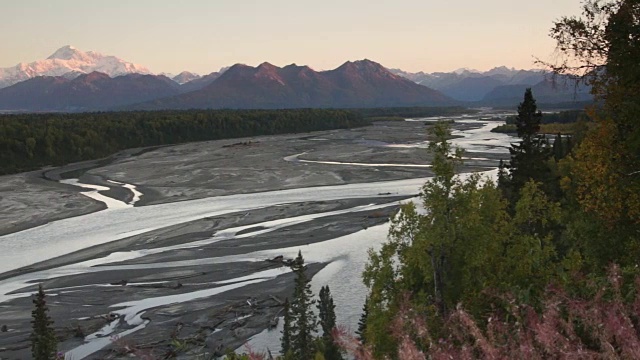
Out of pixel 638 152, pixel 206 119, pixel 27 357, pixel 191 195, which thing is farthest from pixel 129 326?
pixel 206 119

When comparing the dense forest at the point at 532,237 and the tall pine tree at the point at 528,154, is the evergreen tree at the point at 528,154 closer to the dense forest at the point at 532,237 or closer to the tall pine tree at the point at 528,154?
the tall pine tree at the point at 528,154

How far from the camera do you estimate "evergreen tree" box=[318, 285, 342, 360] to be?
26.1 metres

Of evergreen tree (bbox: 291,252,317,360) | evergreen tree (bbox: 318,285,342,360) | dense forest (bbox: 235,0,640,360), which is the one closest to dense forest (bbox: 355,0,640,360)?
dense forest (bbox: 235,0,640,360)

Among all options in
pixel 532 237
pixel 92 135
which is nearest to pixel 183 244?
pixel 532 237

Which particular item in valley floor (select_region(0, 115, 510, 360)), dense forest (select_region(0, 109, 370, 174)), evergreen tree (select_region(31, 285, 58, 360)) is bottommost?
valley floor (select_region(0, 115, 510, 360))

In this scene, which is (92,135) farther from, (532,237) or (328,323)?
(532,237)

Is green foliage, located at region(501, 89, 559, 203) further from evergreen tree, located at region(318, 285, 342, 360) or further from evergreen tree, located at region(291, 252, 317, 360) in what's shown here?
evergreen tree, located at region(291, 252, 317, 360)

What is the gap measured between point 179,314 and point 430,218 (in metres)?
20.1

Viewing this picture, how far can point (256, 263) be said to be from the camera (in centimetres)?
4362

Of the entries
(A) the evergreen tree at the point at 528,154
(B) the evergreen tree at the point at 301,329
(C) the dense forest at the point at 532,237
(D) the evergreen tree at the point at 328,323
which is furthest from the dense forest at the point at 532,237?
(A) the evergreen tree at the point at 528,154

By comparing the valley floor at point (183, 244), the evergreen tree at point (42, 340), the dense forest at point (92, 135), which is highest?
the dense forest at point (92, 135)

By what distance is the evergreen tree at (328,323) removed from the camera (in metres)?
26.1

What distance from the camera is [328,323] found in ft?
93.7

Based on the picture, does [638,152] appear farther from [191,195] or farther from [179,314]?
[191,195]
